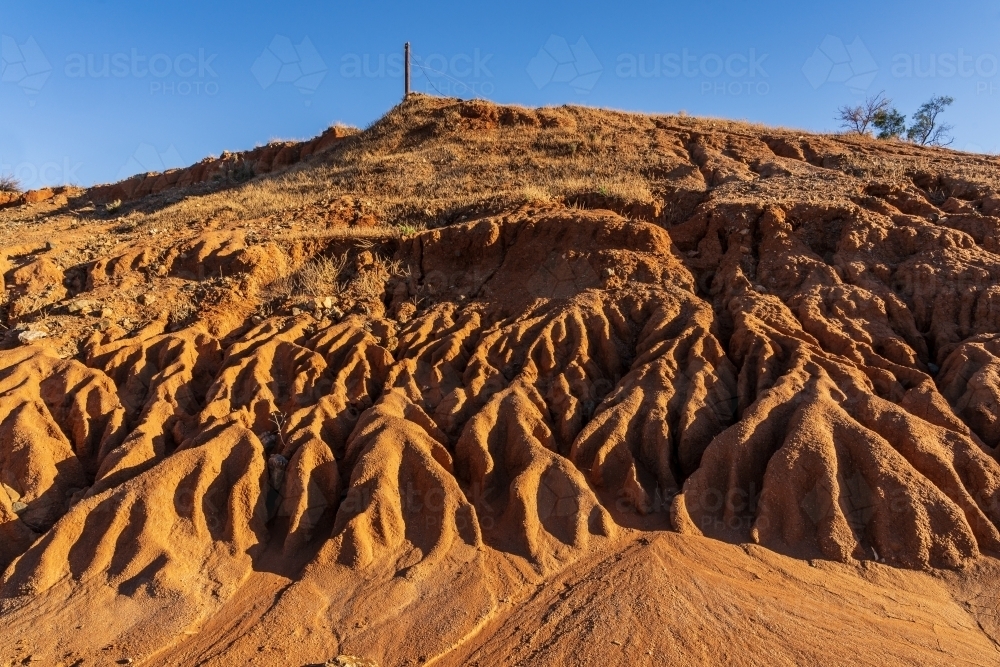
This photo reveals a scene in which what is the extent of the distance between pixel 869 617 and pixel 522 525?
338 cm

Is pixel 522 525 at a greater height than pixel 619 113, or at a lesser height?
lesser

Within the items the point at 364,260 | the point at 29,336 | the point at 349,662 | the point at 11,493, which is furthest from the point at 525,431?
the point at 29,336

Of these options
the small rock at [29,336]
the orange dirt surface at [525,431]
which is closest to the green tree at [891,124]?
the orange dirt surface at [525,431]

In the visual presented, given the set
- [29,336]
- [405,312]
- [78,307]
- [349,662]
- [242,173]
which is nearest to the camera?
[349,662]

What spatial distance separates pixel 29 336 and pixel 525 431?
27.7 feet

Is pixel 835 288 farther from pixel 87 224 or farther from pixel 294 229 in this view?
pixel 87 224

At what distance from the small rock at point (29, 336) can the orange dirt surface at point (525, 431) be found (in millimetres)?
46

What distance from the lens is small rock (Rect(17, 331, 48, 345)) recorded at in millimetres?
9375

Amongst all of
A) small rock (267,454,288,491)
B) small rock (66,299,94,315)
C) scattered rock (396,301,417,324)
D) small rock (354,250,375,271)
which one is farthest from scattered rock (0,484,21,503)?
small rock (354,250,375,271)

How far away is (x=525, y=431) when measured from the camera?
748 cm

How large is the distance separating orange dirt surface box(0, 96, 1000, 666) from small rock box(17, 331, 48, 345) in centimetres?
5

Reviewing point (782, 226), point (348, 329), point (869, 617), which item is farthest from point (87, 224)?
point (869, 617)

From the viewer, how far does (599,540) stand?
631 centimetres

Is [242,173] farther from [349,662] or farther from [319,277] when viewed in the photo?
[349,662]
